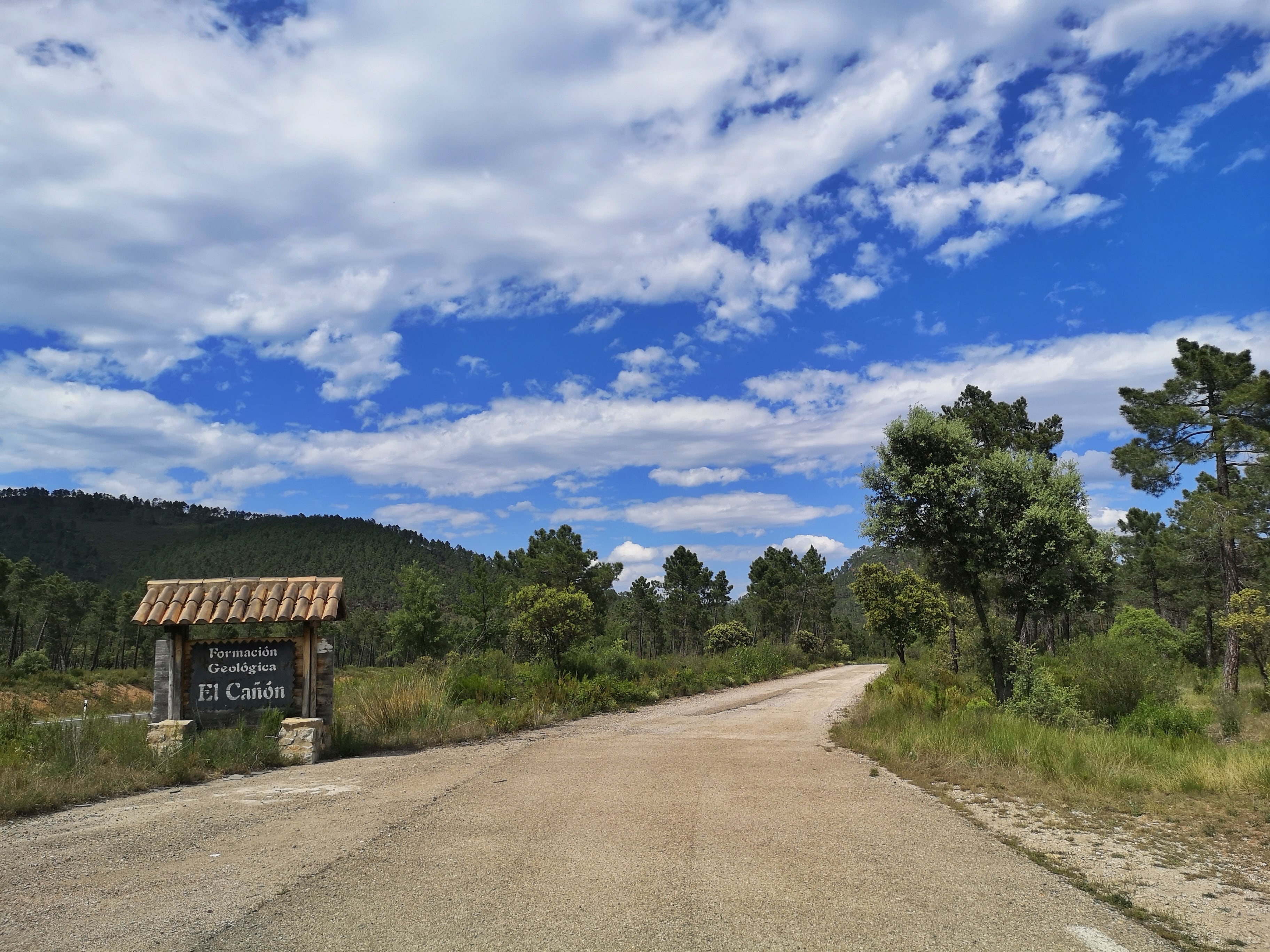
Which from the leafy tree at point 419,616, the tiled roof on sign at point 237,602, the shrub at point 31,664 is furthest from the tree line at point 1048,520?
the shrub at point 31,664

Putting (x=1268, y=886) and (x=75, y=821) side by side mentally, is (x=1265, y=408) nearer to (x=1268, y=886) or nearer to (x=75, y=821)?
(x=1268, y=886)

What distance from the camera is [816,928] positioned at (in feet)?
14.4

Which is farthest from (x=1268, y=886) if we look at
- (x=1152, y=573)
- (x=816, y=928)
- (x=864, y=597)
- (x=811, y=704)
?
(x=1152, y=573)

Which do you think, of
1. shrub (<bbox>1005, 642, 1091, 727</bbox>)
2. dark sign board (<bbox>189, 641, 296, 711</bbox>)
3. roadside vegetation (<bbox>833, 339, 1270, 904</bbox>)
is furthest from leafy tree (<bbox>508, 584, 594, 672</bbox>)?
shrub (<bbox>1005, 642, 1091, 727</bbox>)

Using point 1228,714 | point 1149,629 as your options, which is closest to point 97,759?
point 1228,714

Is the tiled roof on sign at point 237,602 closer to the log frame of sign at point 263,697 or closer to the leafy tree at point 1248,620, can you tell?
the log frame of sign at point 263,697

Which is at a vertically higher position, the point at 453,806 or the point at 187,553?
the point at 187,553

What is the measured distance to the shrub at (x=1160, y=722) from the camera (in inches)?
496

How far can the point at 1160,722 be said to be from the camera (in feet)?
42.2

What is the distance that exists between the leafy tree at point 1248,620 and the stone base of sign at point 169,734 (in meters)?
26.0

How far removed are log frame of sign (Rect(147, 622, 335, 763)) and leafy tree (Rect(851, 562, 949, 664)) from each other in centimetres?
2702

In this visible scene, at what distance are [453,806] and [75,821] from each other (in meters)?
3.60

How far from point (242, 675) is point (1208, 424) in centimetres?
2857

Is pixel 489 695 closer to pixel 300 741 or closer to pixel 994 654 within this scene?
pixel 300 741
